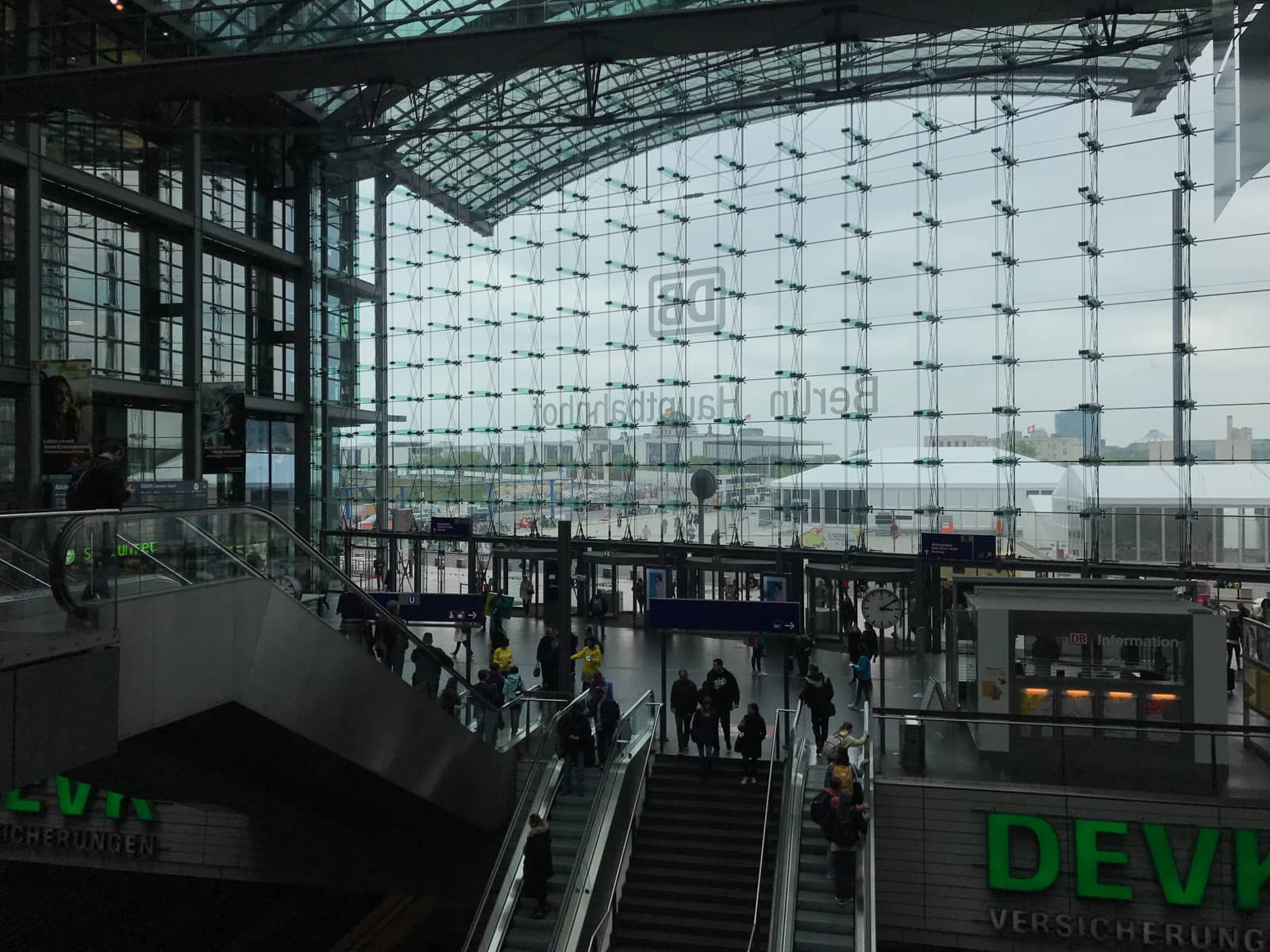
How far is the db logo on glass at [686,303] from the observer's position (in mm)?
22328

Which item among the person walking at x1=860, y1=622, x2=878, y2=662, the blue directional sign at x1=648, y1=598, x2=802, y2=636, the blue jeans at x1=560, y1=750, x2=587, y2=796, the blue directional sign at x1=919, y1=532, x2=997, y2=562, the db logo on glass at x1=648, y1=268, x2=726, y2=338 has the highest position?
the db logo on glass at x1=648, y1=268, x2=726, y2=338

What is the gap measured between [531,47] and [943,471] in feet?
37.1

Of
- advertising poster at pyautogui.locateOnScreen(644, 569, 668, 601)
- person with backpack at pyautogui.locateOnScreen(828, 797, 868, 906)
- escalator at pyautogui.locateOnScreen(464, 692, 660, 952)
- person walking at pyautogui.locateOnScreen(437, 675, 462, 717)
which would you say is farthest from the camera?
advertising poster at pyautogui.locateOnScreen(644, 569, 668, 601)

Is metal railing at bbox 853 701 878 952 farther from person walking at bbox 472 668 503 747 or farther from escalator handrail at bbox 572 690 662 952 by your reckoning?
person walking at bbox 472 668 503 747

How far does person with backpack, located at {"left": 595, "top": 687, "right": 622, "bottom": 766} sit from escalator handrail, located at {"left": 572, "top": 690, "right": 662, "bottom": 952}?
0.36ft

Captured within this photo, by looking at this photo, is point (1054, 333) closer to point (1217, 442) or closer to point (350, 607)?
point (1217, 442)

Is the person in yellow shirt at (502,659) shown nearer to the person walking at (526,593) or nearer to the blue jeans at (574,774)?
the blue jeans at (574,774)

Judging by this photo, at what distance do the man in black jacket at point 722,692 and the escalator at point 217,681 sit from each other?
96.1 inches

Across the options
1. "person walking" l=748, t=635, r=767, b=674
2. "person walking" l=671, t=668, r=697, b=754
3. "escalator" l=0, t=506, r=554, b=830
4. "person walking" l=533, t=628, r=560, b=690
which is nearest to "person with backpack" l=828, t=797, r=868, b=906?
"person walking" l=671, t=668, r=697, b=754

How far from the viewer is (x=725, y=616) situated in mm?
11789

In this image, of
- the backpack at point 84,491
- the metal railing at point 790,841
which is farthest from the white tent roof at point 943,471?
the backpack at point 84,491

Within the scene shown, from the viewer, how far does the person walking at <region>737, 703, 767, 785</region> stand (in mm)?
10508

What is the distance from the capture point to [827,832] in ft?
27.2

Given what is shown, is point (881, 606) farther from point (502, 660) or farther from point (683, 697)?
point (502, 660)
